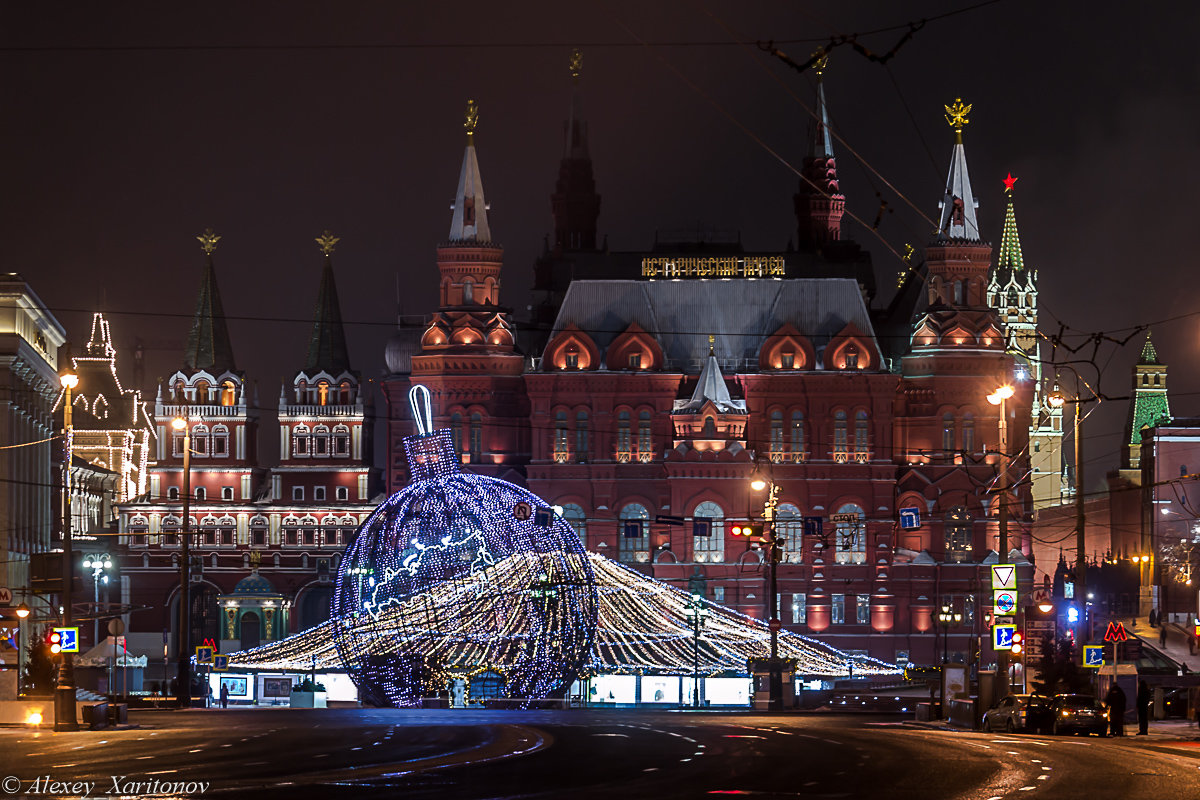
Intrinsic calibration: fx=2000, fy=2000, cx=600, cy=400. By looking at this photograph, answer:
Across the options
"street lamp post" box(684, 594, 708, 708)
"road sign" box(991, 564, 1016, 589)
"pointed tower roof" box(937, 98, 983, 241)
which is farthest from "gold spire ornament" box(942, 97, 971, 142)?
"road sign" box(991, 564, 1016, 589)

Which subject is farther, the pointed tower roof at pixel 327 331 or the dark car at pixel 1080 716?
the pointed tower roof at pixel 327 331

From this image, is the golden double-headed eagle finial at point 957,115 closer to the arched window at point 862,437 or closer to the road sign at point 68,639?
the arched window at point 862,437

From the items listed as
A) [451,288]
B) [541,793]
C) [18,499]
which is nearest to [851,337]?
[451,288]

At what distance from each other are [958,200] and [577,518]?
32.0 m

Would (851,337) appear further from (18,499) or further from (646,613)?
(18,499)

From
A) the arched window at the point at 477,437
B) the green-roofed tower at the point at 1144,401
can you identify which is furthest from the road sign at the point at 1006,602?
the green-roofed tower at the point at 1144,401

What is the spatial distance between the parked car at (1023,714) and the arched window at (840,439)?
69208 millimetres

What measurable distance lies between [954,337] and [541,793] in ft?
319

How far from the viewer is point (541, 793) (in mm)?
33188

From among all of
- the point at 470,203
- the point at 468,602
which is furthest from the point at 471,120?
the point at 468,602

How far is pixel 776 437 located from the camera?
125688 millimetres

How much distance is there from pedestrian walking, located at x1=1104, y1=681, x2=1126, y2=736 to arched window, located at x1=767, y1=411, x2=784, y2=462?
71722 mm

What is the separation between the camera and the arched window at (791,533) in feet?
402

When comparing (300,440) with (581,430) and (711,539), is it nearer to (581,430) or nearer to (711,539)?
(581,430)
